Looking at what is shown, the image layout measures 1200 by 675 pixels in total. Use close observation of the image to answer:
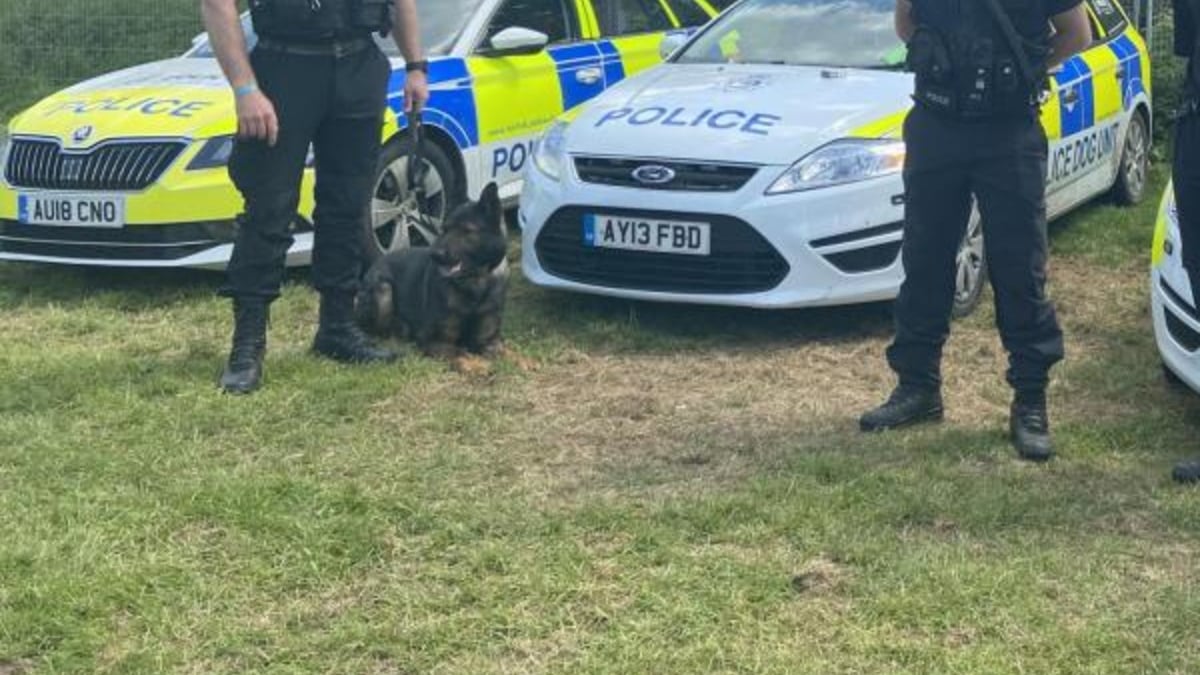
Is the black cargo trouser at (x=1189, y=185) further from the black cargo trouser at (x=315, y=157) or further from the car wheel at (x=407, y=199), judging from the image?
the car wheel at (x=407, y=199)

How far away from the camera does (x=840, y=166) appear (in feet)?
19.6

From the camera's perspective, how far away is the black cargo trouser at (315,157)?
17.6ft

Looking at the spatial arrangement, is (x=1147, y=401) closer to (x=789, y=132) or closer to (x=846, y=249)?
(x=846, y=249)

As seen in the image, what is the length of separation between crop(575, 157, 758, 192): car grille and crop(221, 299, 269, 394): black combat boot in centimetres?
149

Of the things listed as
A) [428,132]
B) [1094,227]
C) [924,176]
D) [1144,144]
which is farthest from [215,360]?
[1144,144]

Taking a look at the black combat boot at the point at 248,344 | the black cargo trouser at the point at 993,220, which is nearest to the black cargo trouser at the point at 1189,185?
the black cargo trouser at the point at 993,220

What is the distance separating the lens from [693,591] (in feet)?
12.2

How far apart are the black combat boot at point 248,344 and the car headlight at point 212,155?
4.55 feet

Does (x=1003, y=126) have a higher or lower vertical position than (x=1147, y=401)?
higher

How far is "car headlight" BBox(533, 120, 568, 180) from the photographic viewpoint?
21.0ft

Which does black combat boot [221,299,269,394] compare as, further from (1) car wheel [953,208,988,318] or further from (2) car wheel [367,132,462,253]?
(1) car wheel [953,208,988,318]

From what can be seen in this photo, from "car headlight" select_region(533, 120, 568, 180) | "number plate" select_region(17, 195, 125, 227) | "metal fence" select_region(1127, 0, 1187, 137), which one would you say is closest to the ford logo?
"car headlight" select_region(533, 120, 568, 180)

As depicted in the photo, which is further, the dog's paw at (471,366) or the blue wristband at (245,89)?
the dog's paw at (471,366)

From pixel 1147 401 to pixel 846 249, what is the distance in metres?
1.24
